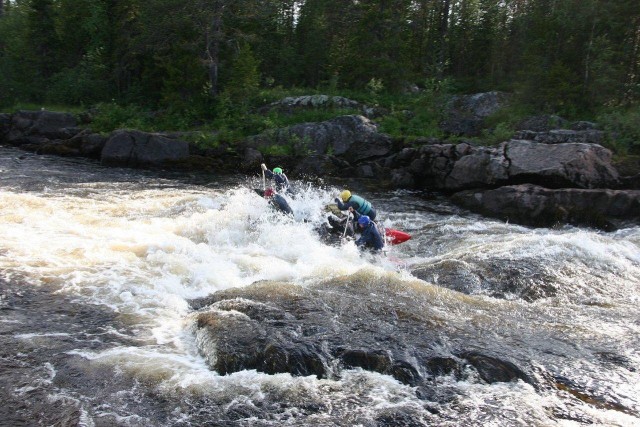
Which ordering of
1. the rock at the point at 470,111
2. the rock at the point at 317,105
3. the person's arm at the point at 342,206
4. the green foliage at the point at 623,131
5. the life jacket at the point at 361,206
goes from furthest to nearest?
the rock at the point at 317,105 < the rock at the point at 470,111 < the green foliage at the point at 623,131 < the person's arm at the point at 342,206 < the life jacket at the point at 361,206

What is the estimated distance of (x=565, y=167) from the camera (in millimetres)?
16344

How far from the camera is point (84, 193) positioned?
15375 millimetres

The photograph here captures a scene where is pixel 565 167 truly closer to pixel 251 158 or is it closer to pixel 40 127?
pixel 251 158

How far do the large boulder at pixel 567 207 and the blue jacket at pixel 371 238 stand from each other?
6124 mm

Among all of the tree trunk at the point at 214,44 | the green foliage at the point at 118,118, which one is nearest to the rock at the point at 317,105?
the tree trunk at the point at 214,44

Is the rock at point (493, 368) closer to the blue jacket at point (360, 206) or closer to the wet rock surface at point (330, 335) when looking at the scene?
the wet rock surface at point (330, 335)

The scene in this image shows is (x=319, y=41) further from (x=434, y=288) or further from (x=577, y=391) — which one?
(x=577, y=391)

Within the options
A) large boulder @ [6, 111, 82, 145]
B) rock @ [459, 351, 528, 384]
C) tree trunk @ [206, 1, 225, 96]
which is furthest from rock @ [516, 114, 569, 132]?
large boulder @ [6, 111, 82, 145]

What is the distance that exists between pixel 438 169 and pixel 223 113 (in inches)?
479

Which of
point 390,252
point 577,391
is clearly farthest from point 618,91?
point 577,391

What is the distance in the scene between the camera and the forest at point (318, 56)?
22594 mm

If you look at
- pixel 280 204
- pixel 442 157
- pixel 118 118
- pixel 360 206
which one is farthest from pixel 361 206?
pixel 118 118

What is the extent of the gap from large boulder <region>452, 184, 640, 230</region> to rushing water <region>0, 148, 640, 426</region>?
121 centimetres

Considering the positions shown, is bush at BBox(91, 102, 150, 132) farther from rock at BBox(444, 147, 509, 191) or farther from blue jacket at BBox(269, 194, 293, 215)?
rock at BBox(444, 147, 509, 191)
